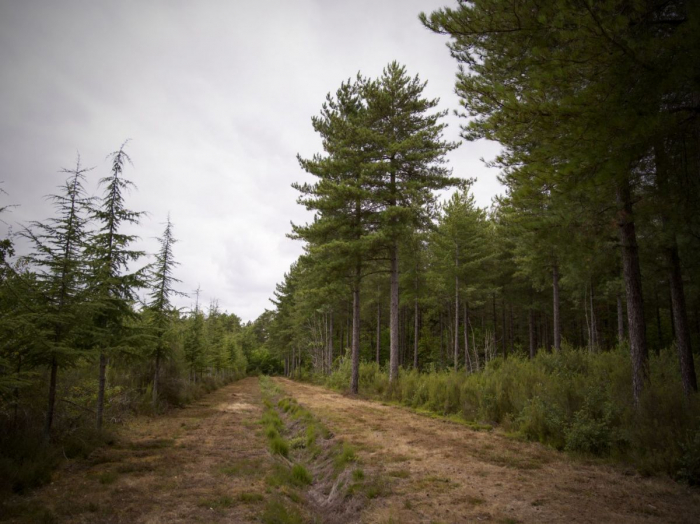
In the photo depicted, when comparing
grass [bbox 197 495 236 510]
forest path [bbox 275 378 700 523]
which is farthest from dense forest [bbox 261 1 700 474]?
grass [bbox 197 495 236 510]

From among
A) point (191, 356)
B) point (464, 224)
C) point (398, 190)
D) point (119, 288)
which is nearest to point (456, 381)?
point (398, 190)

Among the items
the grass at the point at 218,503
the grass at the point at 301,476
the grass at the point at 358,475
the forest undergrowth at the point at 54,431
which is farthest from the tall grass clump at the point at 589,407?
the forest undergrowth at the point at 54,431

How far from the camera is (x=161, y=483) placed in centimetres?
597

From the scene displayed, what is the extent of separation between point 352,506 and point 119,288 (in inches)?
338

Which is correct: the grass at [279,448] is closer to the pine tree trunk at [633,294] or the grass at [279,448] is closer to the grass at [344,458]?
the grass at [344,458]

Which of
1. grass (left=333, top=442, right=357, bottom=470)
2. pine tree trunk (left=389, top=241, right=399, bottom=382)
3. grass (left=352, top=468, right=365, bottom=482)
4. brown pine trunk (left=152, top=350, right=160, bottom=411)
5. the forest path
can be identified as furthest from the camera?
pine tree trunk (left=389, top=241, right=399, bottom=382)

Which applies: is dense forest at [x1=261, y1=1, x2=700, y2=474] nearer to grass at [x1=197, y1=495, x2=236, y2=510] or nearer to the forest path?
the forest path

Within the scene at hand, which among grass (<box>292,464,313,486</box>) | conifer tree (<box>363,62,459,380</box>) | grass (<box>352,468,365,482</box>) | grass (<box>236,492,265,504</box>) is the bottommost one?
grass (<box>292,464,313,486</box>)

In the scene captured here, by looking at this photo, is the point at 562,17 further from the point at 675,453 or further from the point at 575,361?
the point at 575,361

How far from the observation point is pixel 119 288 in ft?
32.1

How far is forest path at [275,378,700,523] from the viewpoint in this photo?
3949 mm

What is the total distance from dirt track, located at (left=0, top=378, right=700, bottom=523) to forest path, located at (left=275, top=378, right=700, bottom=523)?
0.01 metres

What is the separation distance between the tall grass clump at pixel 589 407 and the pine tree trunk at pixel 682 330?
302 millimetres

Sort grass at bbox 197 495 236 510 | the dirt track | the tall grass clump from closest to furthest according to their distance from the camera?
the dirt track
grass at bbox 197 495 236 510
the tall grass clump
